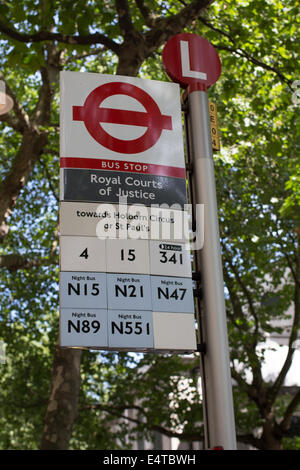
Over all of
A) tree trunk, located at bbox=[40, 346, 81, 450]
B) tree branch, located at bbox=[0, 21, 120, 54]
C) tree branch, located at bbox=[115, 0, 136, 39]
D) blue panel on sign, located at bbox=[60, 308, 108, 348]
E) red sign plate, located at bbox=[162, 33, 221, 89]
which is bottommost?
blue panel on sign, located at bbox=[60, 308, 108, 348]

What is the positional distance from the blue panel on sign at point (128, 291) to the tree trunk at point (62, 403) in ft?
19.0

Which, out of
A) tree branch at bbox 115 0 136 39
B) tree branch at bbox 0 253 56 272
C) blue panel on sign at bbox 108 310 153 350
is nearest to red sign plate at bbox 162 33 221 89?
blue panel on sign at bbox 108 310 153 350

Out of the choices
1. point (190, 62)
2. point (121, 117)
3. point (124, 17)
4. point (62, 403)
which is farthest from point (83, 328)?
point (62, 403)

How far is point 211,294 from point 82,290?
2.06 ft

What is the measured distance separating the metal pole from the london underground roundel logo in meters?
0.19

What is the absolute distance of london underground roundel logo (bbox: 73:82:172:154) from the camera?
3270 millimetres

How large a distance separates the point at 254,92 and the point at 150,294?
420 inches

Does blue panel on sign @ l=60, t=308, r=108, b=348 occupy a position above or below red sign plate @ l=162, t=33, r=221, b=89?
below

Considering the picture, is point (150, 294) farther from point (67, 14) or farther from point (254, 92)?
point (254, 92)

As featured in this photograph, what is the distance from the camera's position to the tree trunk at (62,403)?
838cm

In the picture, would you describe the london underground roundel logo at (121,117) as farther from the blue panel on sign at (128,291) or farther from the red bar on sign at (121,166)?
the blue panel on sign at (128,291)

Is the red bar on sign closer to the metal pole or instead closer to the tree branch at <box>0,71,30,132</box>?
the metal pole
